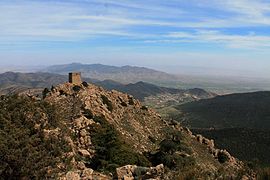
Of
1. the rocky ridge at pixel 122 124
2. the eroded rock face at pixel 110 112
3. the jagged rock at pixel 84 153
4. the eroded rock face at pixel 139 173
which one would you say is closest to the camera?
the eroded rock face at pixel 139 173

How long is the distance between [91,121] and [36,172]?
23919mm

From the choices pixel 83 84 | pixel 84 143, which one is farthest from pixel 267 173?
pixel 83 84

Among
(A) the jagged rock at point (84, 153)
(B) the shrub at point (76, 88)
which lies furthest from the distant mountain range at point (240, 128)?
(B) the shrub at point (76, 88)

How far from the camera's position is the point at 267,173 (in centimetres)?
1366

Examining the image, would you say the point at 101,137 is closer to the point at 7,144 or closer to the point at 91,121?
the point at 91,121

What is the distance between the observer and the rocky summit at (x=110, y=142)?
20219 millimetres

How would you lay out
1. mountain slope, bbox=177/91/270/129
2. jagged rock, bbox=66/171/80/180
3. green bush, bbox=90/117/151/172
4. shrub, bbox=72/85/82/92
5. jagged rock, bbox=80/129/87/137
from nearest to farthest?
jagged rock, bbox=66/171/80/180 < green bush, bbox=90/117/151/172 < jagged rock, bbox=80/129/87/137 < shrub, bbox=72/85/82/92 < mountain slope, bbox=177/91/270/129

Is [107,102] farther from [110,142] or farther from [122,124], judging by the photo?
[110,142]

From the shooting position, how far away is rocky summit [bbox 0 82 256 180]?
2022 cm

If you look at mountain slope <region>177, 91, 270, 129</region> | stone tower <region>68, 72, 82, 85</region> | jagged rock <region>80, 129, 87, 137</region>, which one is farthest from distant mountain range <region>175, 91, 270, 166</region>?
stone tower <region>68, 72, 82, 85</region>

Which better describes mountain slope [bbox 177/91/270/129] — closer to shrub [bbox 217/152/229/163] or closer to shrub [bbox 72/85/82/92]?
shrub [bbox 217/152/229/163]

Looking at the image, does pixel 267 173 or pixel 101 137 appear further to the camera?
pixel 101 137

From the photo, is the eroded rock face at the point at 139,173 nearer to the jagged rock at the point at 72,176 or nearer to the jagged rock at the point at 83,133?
the jagged rock at the point at 72,176

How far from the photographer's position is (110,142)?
1543 inches
